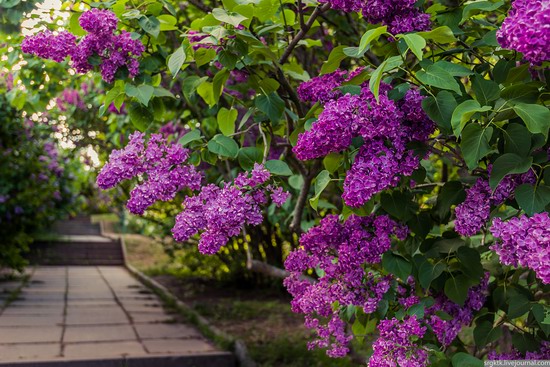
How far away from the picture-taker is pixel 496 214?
1.52 m

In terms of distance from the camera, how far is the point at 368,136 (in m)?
1.42

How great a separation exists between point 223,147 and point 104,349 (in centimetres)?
318

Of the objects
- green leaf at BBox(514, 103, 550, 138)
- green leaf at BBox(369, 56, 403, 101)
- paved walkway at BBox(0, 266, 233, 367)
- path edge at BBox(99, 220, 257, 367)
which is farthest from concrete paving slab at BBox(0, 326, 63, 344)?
green leaf at BBox(514, 103, 550, 138)

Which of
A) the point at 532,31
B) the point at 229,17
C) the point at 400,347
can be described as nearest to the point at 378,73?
the point at 532,31

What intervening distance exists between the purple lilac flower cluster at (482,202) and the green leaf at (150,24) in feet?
3.94

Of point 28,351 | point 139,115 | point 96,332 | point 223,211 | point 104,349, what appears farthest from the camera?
point 96,332

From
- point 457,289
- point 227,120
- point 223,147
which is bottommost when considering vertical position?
point 457,289

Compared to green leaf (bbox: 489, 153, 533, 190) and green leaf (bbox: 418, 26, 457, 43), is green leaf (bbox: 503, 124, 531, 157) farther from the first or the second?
green leaf (bbox: 418, 26, 457, 43)

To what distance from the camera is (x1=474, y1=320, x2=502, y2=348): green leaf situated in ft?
5.74

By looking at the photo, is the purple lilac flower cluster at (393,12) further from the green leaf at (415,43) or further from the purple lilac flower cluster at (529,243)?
the purple lilac flower cluster at (529,243)

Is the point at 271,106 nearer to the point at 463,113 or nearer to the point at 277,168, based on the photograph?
the point at 277,168

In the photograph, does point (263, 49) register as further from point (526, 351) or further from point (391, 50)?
point (526, 351)

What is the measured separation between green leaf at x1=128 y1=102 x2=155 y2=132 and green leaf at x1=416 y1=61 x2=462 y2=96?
115 centimetres

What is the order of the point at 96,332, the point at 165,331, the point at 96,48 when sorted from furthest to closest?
the point at 165,331 < the point at 96,332 < the point at 96,48
